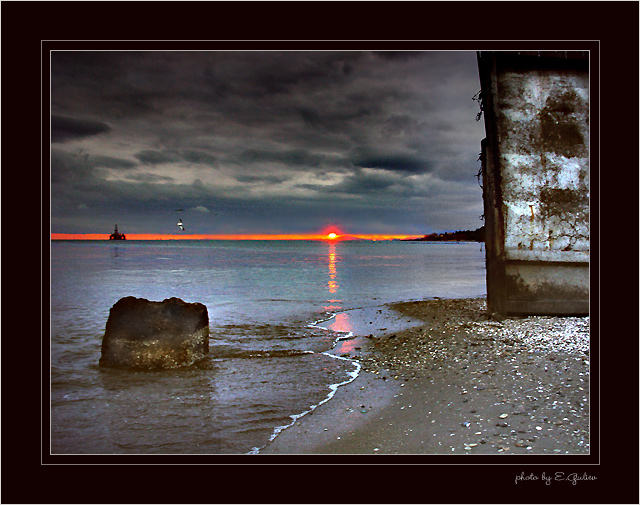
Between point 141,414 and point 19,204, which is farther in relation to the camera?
point 141,414

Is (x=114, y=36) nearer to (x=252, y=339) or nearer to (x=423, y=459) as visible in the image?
(x=423, y=459)

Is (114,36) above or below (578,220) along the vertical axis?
above

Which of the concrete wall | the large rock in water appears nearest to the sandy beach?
the concrete wall

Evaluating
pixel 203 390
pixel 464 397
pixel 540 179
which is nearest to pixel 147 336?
pixel 203 390

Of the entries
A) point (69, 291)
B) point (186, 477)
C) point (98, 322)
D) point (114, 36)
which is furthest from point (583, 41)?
point (69, 291)

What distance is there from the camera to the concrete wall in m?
8.41

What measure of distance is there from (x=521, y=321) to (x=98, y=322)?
10.2m

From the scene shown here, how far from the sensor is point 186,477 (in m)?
3.15

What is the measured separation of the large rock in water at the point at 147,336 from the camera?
652 cm

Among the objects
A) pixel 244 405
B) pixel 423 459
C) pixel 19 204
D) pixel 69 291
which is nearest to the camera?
pixel 423 459

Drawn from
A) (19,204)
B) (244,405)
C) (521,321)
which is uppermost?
(19,204)

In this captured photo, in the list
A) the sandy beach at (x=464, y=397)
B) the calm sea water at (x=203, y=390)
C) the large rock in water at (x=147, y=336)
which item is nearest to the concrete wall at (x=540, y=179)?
the sandy beach at (x=464, y=397)

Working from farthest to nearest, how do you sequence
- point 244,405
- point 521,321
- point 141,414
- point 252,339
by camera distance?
point 252,339, point 521,321, point 244,405, point 141,414

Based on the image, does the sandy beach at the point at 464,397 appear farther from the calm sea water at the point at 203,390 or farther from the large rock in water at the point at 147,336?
the large rock in water at the point at 147,336
